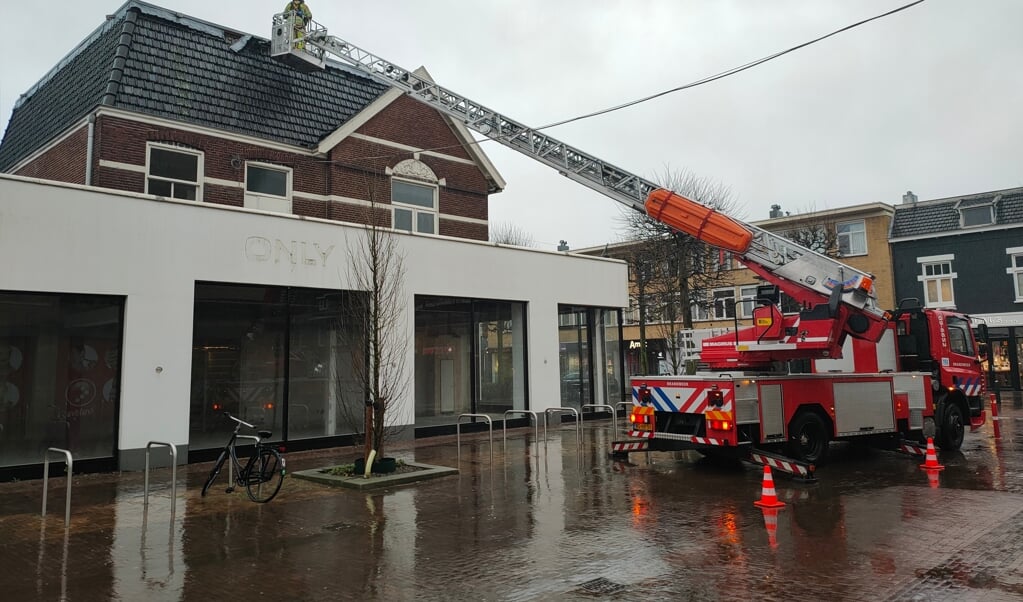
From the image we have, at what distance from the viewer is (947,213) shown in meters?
35.6

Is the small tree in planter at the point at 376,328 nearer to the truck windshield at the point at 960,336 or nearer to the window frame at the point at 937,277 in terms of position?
the truck windshield at the point at 960,336

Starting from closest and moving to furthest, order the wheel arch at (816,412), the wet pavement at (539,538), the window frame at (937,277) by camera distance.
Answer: the wet pavement at (539,538) < the wheel arch at (816,412) < the window frame at (937,277)

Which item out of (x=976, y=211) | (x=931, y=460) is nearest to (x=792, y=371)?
(x=931, y=460)

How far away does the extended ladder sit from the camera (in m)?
13.0

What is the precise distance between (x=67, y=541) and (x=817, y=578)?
24.8ft

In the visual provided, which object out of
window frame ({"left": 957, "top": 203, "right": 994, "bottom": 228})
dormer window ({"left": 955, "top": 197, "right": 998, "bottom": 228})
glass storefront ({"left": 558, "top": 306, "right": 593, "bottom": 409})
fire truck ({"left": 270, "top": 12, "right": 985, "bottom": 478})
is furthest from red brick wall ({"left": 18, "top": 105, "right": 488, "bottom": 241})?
dormer window ({"left": 955, "top": 197, "right": 998, "bottom": 228})

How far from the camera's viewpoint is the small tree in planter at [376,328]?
11.3 m

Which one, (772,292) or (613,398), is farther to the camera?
(613,398)

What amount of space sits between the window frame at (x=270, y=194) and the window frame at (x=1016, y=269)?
32864mm

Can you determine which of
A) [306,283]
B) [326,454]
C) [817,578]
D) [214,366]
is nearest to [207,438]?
[214,366]

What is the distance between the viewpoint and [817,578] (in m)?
5.93

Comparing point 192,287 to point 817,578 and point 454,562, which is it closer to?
point 454,562

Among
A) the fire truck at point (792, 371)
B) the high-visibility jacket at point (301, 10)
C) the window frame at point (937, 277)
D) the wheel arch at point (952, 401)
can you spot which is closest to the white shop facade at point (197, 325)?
the fire truck at point (792, 371)

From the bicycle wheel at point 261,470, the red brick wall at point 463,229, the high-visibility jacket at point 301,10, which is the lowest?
the bicycle wheel at point 261,470
